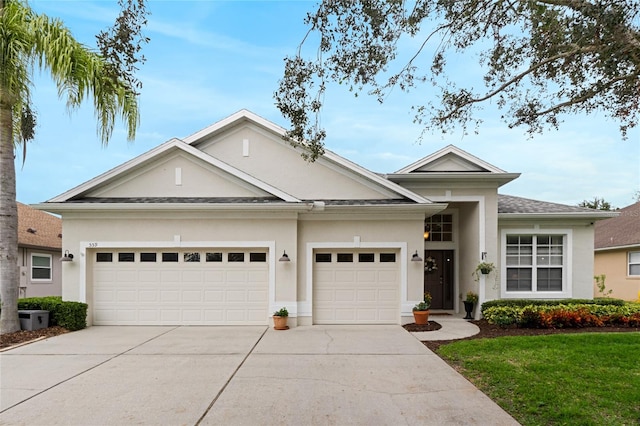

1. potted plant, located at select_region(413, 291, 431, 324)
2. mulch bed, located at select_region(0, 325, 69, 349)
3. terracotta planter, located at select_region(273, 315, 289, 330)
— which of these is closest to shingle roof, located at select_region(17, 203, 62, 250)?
mulch bed, located at select_region(0, 325, 69, 349)

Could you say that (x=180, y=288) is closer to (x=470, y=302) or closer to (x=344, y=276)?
(x=344, y=276)

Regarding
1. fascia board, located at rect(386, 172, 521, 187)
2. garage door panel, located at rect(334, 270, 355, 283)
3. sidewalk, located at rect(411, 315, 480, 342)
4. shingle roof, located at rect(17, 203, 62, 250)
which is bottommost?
sidewalk, located at rect(411, 315, 480, 342)

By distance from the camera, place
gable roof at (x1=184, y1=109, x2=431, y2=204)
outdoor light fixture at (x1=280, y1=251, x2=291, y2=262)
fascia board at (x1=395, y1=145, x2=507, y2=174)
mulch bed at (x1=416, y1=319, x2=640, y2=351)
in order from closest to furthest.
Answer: mulch bed at (x1=416, y1=319, x2=640, y2=351), outdoor light fixture at (x1=280, y1=251, x2=291, y2=262), gable roof at (x1=184, y1=109, x2=431, y2=204), fascia board at (x1=395, y1=145, x2=507, y2=174)

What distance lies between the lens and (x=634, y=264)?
704 inches

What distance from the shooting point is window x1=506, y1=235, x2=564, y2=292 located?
12.9 meters

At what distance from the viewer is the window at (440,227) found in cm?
1385

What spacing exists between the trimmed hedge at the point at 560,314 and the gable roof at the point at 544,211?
9.20 ft

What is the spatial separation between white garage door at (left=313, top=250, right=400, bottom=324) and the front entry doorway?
2868 mm

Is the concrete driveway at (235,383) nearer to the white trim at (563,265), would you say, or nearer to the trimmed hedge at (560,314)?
the trimmed hedge at (560,314)

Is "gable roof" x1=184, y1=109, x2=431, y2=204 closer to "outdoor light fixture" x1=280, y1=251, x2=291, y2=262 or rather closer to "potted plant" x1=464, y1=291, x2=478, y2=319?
"outdoor light fixture" x1=280, y1=251, x2=291, y2=262

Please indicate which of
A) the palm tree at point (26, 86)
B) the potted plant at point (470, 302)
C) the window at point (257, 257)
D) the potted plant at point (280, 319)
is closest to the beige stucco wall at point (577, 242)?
the potted plant at point (470, 302)

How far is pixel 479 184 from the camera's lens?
40.3 ft

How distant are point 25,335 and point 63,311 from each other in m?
0.97

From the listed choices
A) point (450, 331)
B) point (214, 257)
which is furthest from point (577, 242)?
point (214, 257)
